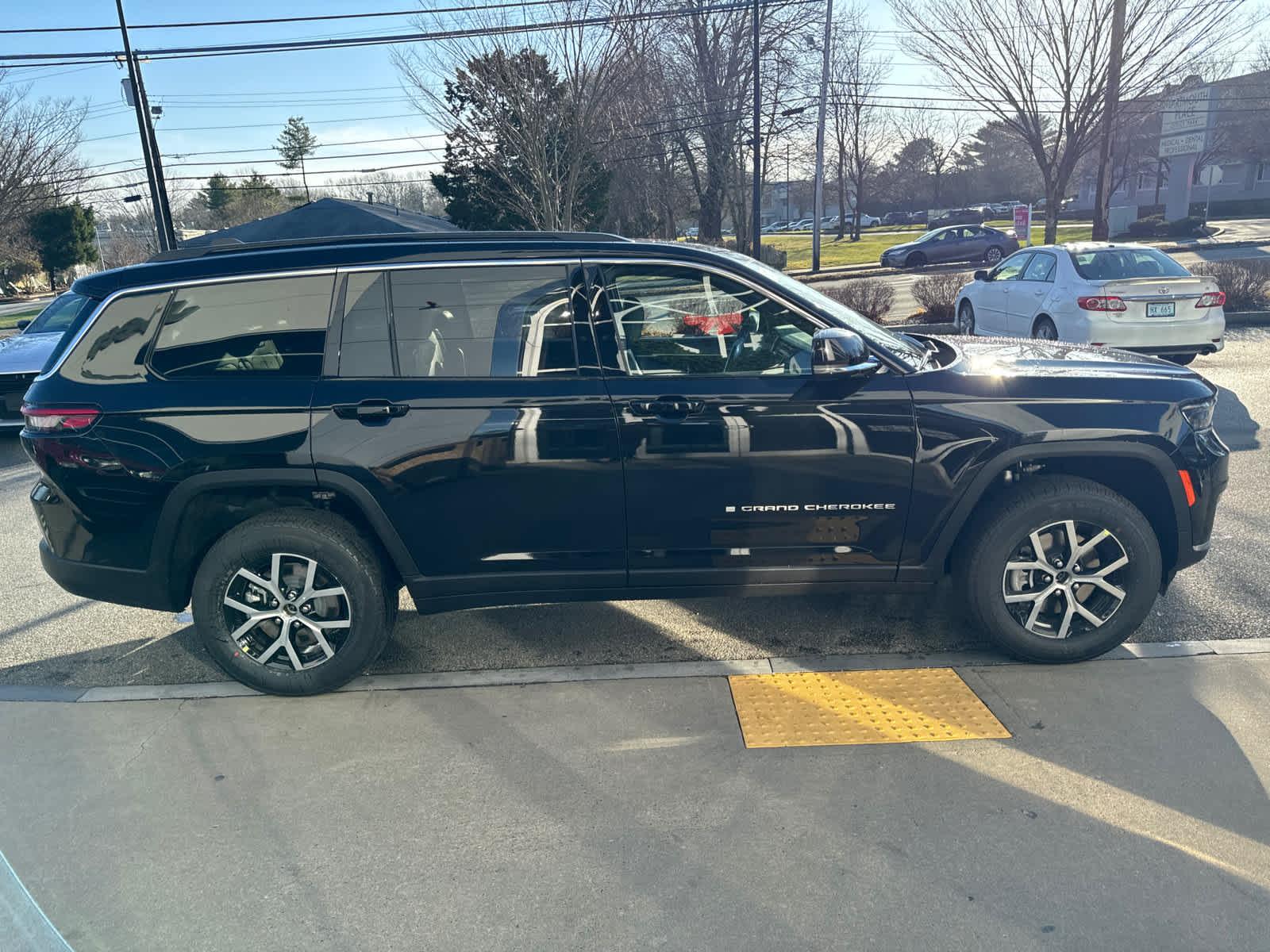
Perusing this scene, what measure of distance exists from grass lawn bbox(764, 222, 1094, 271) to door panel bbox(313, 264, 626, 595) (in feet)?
107

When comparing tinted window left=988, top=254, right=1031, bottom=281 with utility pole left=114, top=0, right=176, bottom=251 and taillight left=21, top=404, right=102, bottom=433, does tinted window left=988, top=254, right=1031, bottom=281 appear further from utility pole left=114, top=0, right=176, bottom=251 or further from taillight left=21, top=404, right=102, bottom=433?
utility pole left=114, top=0, right=176, bottom=251

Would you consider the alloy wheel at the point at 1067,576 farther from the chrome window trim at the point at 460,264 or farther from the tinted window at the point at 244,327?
the tinted window at the point at 244,327

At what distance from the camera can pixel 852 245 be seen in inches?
1982

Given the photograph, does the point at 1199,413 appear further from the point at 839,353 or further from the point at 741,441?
the point at 741,441

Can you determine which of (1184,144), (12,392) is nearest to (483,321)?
(12,392)

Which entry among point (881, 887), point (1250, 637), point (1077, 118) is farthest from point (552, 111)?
point (881, 887)

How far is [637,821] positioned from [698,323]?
78.2 inches

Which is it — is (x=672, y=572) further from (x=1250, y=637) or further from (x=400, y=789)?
(x=1250, y=637)

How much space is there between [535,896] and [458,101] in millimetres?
15206

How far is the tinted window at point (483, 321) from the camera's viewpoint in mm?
3654

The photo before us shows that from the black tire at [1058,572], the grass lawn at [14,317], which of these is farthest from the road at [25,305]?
the black tire at [1058,572]

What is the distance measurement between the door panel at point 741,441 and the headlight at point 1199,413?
1.21 metres

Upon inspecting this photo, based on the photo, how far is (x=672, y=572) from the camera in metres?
3.78

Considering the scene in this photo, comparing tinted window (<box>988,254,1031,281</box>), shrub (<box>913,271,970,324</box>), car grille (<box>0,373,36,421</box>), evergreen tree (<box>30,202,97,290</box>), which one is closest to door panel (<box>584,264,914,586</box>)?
car grille (<box>0,373,36,421</box>)
